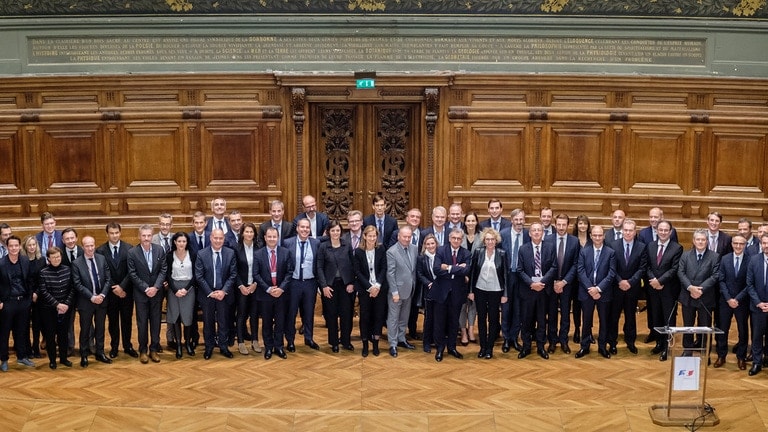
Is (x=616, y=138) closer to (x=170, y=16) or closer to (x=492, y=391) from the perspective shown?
(x=492, y=391)

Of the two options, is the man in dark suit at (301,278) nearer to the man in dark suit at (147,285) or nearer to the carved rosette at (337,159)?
the man in dark suit at (147,285)

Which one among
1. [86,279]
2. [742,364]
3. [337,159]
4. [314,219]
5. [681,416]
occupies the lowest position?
[681,416]

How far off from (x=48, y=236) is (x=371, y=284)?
3634 mm

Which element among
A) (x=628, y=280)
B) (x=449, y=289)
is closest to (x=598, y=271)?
(x=628, y=280)

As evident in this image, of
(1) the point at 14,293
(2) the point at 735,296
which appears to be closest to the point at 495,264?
(2) the point at 735,296

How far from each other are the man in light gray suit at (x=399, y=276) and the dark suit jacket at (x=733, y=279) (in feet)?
10.4

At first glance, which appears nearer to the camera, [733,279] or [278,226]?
[733,279]

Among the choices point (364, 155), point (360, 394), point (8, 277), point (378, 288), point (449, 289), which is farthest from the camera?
point (364, 155)

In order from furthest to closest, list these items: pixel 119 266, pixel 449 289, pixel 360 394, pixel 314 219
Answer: pixel 314 219, pixel 449 289, pixel 119 266, pixel 360 394

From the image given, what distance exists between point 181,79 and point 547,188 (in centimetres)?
514

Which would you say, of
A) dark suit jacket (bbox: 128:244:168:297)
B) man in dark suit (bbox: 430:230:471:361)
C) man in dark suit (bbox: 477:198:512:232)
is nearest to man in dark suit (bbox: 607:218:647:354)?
man in dark suit (bbox: 477:198:512:232)

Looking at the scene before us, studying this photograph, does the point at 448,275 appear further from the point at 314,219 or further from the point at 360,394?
the point at 314,219

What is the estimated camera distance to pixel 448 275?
10930 mm

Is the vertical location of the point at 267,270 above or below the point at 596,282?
above
